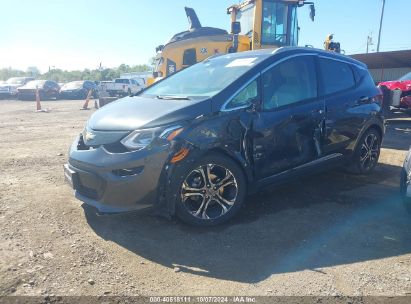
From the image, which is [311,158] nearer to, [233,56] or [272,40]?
[233,56]

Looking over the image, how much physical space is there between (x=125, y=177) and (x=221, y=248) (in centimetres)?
110

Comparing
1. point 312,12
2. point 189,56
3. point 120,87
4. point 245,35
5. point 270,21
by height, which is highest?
point 312,12

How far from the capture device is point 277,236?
11.5 ft

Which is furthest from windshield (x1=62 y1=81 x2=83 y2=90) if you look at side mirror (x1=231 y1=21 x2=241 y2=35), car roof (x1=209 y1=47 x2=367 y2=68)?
car roof (x1=209 y1=47 x2=367 y2=68)

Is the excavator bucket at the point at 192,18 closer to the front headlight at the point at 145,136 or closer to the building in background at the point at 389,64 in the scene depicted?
the building in background at the point at 389,64

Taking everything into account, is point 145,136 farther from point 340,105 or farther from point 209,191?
point 340,105

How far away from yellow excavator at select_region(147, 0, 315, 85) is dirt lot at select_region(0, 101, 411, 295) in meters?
6.69

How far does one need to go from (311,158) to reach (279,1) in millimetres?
7754

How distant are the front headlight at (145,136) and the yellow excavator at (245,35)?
7.39m

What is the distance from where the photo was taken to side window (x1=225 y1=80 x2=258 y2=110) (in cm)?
368

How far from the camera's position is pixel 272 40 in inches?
420

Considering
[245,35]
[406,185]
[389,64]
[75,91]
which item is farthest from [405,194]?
[75,91]

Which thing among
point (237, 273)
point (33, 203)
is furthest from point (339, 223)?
point (33, 203)

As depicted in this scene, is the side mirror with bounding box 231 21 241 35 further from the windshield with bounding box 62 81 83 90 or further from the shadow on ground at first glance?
the windshield with bounding box 62 81 83 90
